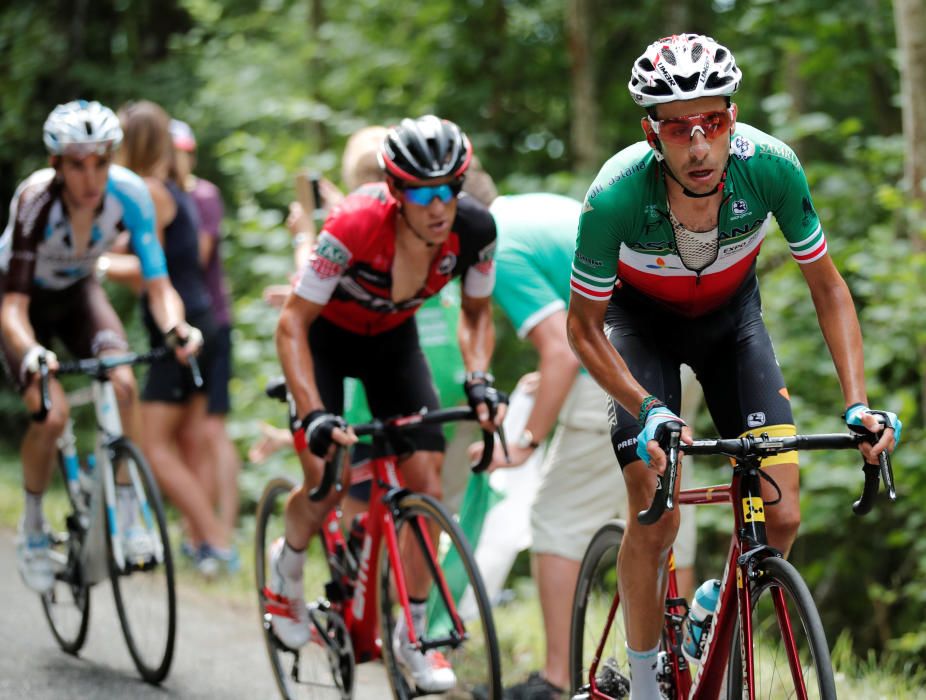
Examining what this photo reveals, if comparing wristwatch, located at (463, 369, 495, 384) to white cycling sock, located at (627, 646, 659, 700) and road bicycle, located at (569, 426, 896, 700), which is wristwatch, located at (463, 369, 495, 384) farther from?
white cycling sock, located at (627, 646, 659, 700)

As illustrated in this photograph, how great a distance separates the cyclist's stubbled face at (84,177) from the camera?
588 centimetres

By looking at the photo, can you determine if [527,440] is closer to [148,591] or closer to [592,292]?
[592,292]

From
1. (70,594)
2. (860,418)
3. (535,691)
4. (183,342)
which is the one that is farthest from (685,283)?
(70,594)

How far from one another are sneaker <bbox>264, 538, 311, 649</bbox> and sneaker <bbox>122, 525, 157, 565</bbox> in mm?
738

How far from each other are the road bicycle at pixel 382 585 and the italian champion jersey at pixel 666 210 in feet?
3.44

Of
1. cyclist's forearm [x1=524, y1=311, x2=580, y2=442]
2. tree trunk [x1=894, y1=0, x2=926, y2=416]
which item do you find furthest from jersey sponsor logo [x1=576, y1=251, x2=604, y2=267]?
tree trunk [x1=894, y1=0, x2=926, y2=416]

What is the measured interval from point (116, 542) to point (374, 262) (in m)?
1.98

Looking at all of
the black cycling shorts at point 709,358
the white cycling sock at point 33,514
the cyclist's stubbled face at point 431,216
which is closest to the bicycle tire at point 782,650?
the black cycling shorts at point 709,358

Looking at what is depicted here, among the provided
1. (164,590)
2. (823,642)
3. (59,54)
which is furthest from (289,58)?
(823,642)

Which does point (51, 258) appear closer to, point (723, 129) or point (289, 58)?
point (723, 129)

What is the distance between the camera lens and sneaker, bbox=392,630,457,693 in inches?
172

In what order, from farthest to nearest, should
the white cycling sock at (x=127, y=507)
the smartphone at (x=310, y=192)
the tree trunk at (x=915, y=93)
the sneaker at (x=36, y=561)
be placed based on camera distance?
1. the tree trunk at (x=915, y=93)
2. the smartphone at (x=310, y=192)
3. the sneaker at (x=36, y=561)
4. the white cycling sock at (x=127, y=507)

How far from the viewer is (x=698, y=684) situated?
3.59m

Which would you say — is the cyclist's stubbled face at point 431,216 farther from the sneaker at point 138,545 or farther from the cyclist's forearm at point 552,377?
the sneaker at point 138,545
